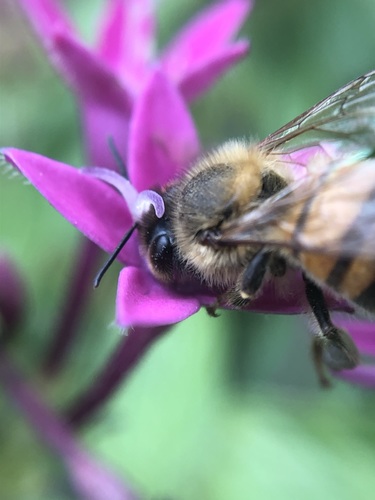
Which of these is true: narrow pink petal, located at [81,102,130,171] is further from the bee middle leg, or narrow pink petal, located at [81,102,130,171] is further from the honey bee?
the bee middle leg

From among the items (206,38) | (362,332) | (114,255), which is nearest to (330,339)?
(362,332)

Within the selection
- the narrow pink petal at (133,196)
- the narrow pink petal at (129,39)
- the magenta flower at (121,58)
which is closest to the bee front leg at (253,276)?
the narrow pink petal at (133,196)

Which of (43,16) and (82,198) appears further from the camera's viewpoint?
(43,16)

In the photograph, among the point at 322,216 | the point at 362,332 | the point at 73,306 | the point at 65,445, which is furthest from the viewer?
the point at 73,306

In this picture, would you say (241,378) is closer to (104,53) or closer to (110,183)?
(104,53)

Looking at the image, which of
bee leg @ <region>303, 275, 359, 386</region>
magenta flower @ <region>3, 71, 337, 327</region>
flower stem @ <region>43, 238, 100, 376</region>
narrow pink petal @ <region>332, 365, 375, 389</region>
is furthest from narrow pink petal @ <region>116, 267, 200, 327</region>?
flower stem @ <region>43, 238, 100, 376</region>

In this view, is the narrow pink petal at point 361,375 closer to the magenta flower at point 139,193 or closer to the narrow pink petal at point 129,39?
the magenta flower at point 139,193

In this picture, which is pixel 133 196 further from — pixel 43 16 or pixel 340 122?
pixel 43 16
